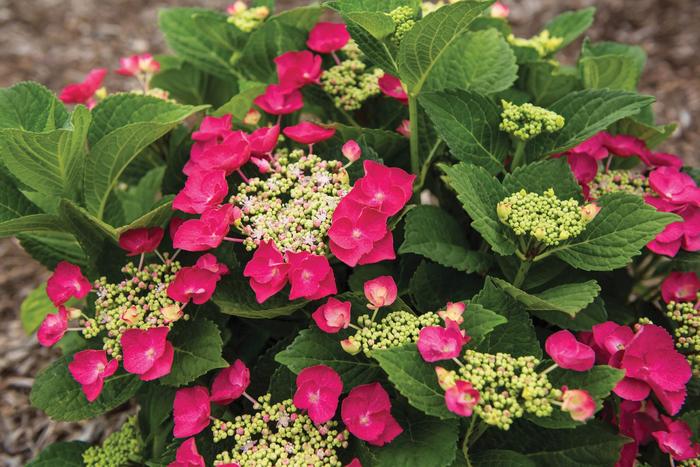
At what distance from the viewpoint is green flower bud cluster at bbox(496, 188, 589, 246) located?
A: 4.27 feet

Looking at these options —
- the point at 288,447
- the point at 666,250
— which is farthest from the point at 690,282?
the point at 288,447

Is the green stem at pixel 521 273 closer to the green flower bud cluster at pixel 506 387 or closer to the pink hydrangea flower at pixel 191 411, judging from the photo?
the green flower bud cluster at pixel 506 387

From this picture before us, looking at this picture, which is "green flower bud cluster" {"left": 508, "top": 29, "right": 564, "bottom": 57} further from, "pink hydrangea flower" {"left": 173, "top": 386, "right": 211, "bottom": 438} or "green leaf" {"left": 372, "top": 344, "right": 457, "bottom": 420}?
"pink hydrangea flower" {"left": 173, "top": 386, "right": 211, "bottom": 438}

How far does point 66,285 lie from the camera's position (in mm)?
1478

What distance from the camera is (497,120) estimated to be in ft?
5.10

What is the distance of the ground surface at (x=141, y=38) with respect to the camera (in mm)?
3670

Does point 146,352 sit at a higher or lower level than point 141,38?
higher

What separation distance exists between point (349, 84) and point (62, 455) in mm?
1171

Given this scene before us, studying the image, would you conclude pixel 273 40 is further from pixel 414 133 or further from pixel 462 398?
pixel 462 398

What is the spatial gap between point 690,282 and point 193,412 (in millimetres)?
1080

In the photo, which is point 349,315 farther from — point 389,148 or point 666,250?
point 666,250

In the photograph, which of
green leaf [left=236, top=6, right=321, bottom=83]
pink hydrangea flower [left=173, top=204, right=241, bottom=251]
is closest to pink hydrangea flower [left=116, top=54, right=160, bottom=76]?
green leaf [left=236, top=6, right=321, bottom=83]

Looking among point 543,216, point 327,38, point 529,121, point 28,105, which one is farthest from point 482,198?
point 28,105

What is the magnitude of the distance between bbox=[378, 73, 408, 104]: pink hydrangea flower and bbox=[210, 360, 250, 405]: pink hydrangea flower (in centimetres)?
71
